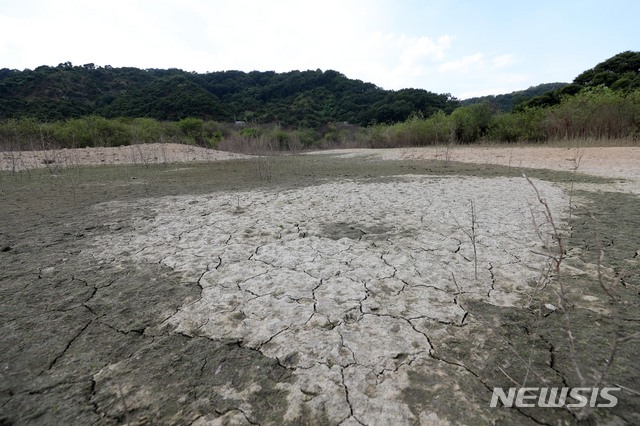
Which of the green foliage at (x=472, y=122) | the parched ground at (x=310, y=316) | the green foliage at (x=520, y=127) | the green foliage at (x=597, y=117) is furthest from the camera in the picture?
the green foliage at (x=472, y=122)

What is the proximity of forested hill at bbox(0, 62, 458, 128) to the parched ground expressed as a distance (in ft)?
86.6

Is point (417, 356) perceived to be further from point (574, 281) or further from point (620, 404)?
point (574, 281)

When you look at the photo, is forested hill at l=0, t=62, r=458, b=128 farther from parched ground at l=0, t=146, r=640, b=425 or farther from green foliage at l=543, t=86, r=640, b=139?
parched ground at l=0, t=146, r=640, b=425

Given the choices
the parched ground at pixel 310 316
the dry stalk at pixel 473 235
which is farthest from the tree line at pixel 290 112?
the parched ground at pixel 310 316

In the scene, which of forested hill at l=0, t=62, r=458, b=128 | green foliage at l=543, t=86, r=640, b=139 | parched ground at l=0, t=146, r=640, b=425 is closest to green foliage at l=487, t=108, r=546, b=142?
green foliage at l=543, t=86, r=640, b=139

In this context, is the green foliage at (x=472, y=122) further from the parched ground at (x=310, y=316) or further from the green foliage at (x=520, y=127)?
the parched ground at (x=310, y=316)

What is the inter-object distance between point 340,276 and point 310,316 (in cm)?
45

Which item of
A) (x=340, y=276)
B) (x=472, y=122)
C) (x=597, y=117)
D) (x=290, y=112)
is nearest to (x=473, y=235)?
(x=340, y=276)

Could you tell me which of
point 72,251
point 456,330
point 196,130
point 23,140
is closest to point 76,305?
point 72,251

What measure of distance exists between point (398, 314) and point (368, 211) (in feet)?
6.25

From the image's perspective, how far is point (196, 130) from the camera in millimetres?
19422

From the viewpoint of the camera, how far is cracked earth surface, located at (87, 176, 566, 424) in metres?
1.12

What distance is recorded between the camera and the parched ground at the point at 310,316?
3.28 feet

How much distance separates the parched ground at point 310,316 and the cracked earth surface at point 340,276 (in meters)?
0.01
